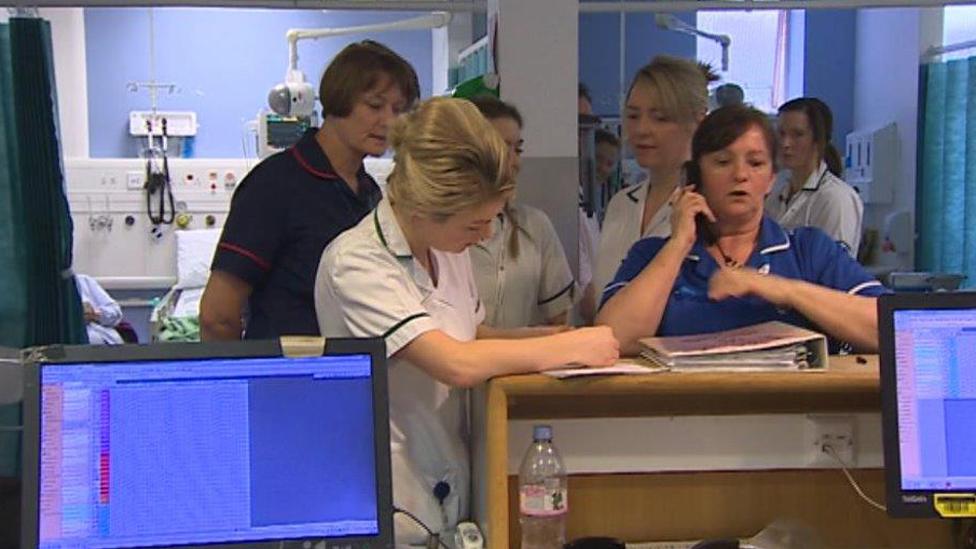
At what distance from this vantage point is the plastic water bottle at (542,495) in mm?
1476

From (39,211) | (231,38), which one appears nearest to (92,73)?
(231,38)

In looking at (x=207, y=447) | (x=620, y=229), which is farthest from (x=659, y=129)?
(x=207, y=447)

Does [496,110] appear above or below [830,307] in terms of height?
above

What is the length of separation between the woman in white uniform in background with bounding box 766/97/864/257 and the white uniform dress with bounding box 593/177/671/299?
1.22 metres

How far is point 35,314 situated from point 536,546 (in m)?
2.57

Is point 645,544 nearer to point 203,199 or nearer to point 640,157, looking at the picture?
point 640,157

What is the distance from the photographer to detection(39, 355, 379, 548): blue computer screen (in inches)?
50.3

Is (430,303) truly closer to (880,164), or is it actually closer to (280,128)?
(280,128)

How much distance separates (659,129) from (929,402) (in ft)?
3.34

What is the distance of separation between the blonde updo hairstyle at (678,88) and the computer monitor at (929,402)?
936 mm

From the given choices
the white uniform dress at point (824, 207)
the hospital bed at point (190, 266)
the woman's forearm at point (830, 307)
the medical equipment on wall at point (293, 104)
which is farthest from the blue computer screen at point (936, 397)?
the hospital bed at point (190, 266)

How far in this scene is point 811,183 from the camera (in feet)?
11.7

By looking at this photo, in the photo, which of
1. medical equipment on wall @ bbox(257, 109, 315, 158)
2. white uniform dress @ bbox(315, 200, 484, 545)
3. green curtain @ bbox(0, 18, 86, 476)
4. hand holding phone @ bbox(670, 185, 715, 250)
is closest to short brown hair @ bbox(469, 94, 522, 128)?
hand holding phone @ bbox(670, 185, 715, 250)

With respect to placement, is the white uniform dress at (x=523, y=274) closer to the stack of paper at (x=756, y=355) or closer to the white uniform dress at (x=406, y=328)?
the white uniform dress at (x=406, y=328)
